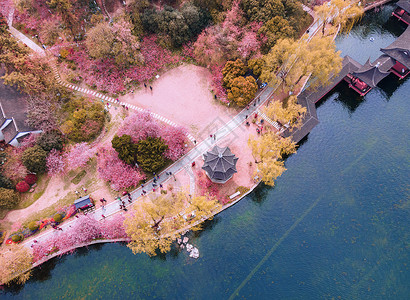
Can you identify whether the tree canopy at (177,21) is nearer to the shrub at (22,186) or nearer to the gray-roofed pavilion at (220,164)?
the gray-roofed pavilion at (220,164)

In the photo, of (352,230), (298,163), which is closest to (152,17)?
(298,163)

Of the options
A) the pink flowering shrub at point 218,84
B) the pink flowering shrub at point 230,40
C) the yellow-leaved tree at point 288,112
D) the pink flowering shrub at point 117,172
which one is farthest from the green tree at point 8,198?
the yellow-leaved tree at point 288,112

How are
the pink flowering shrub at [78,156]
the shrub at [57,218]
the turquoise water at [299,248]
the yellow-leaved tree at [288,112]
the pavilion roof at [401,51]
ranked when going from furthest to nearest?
the pavilion roof at [401,51] < the yellow-leaved tree at [288,112] < the pink flowering shrub at [78,156] < the shrub at [57,218] < the turquoise water at [299,248]

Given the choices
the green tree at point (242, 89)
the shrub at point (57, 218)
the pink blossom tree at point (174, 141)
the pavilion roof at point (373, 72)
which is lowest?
the shrub at point (57, 218)

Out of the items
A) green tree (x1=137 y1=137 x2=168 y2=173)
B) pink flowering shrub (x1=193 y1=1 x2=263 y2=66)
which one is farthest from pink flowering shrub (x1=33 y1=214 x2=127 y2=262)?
pink flowering shrub (x1=193 y1=1 x2=263 y2=66)

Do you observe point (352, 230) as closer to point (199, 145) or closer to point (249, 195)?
point (249, 195)

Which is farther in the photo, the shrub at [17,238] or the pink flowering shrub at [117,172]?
the pink flowering shrub at [117,172]

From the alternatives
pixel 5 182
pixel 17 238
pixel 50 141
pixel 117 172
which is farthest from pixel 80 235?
pixel 50 141
